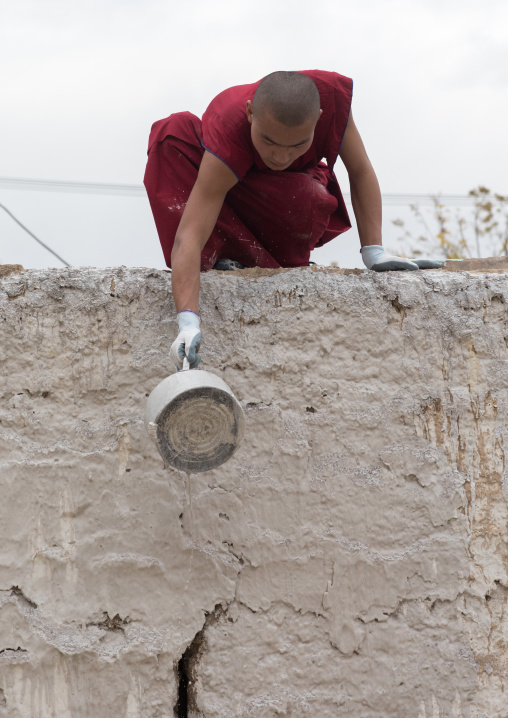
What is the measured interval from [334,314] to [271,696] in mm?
1129

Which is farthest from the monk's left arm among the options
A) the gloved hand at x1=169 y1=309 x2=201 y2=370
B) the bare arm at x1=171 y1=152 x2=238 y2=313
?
the gloved hand at x1=169 y1=309 x2=201 y2=370

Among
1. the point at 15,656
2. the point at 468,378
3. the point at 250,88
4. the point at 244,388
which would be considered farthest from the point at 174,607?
the point at 250,88

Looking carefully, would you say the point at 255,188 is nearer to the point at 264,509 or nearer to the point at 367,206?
the point at 367,206

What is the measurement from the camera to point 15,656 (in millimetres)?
2100

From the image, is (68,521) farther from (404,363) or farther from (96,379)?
(404,363)

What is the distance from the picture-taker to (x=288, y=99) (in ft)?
6.62

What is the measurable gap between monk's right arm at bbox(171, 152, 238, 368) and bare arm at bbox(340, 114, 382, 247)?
0.46 metres

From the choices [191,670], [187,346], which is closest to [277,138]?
[187,346]

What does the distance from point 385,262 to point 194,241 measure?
2.08 ft

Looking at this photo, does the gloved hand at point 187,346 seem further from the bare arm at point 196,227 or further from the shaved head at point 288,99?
the shaved head at point 288,99

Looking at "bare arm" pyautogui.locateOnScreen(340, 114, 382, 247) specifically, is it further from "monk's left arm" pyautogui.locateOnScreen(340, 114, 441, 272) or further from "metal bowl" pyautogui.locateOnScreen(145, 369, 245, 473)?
"metal bowl" pyautogui.locateOnScreen(145, 369, 245, 473)

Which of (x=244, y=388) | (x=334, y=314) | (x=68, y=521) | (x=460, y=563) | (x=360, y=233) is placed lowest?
(x=460, y=563)

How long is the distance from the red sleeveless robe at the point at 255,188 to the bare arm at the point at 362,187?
2.3 inches

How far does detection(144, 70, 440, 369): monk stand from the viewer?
6.78ft
